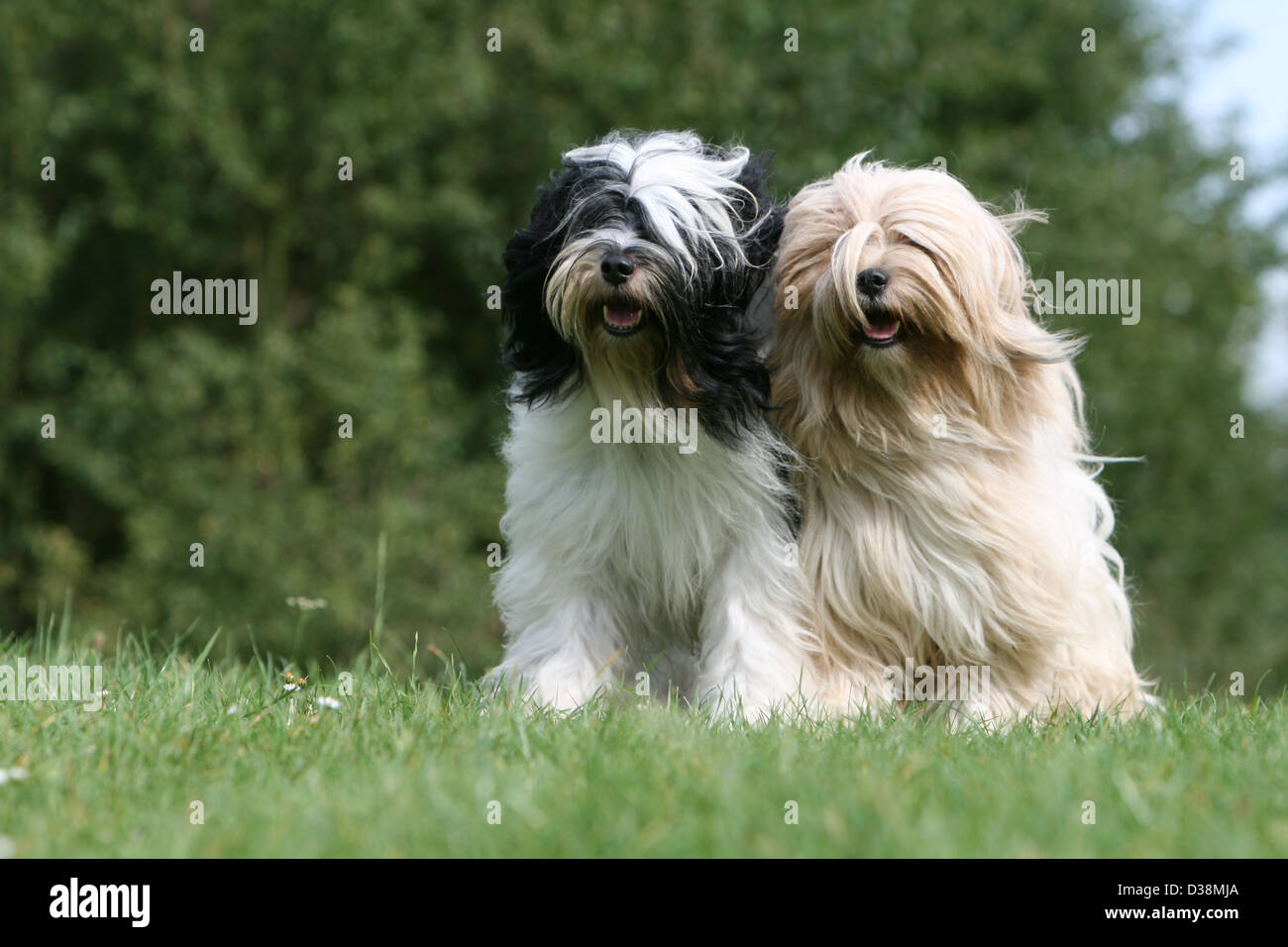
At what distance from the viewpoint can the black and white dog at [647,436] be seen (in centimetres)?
430

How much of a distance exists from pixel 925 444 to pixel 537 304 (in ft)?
4.36

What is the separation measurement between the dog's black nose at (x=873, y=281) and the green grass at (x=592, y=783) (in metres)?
1.29

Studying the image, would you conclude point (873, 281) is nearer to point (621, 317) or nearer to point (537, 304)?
point (621, 317)

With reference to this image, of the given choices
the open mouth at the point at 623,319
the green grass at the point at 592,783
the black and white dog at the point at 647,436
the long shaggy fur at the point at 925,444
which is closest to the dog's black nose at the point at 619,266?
the black and white dog at the point at 647,436

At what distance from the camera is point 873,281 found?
4.43 metres

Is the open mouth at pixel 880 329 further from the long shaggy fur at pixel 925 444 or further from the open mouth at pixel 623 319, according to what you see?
the open mouth at pixel 623 319

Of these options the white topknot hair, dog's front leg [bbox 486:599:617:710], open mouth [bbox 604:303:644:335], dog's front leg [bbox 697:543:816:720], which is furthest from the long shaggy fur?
dog's front leg [bbox 486:599:617:710]

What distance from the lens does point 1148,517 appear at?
672 inches

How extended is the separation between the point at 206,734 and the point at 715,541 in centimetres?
165

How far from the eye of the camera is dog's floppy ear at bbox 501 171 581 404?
4.47 metres

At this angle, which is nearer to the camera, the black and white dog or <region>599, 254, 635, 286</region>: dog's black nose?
<region>599, 254, 635, 286</region>: dog's black nose

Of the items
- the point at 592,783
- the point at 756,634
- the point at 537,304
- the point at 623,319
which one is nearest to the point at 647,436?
the point at 623,319

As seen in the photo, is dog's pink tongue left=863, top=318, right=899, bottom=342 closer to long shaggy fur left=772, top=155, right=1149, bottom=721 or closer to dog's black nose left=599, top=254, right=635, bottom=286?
long shaggy fur left=772, top=155, right=1149, bottom=721

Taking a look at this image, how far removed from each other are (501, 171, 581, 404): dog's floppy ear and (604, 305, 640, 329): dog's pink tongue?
0.22 metres
